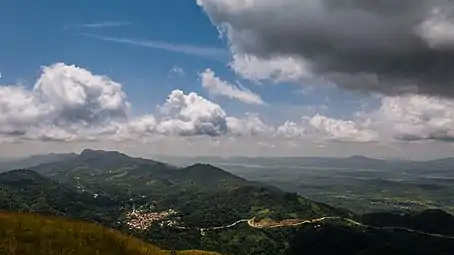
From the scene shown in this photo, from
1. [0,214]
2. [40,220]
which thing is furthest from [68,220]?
[0,214]

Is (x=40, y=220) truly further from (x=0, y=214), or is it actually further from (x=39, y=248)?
(x=39, y=248)

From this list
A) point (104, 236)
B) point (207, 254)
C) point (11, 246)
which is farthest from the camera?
point (207, 254)

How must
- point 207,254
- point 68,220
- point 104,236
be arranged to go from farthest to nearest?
point 207,254 < point 68,220 < point 104,236

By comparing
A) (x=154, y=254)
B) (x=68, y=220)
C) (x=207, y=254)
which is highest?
(x=68, y=220)

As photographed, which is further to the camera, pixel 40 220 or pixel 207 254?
pixel 207 254

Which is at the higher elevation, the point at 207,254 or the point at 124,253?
the point at 124,253

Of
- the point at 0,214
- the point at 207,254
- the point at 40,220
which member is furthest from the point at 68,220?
the point at 207,254
